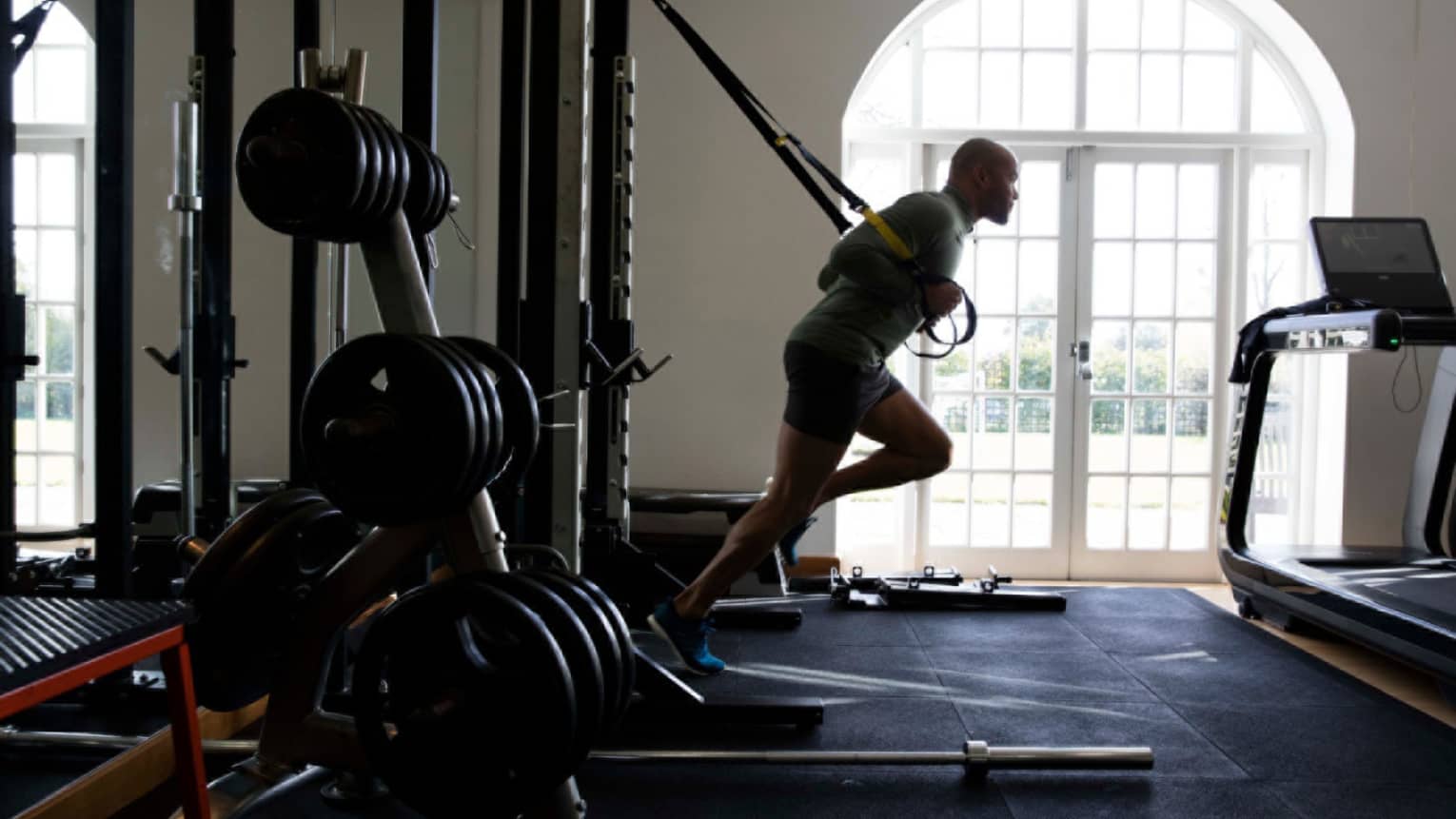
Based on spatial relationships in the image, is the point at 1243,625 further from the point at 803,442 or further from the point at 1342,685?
the point at 803,442

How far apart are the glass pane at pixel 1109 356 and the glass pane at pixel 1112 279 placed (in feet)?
0.22

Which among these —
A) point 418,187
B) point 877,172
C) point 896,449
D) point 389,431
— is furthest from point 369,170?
point 877,172

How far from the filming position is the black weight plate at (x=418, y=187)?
1.56 meters

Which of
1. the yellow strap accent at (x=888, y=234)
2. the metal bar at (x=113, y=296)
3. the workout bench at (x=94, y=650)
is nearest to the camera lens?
the workout bench at (x=94, y=650)

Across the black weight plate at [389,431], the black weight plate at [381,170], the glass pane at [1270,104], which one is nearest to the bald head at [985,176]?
the black weight plate at [381,170]

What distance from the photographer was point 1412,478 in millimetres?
3717

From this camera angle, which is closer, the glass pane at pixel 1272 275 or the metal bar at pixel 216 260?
the metal bar at pixel 216 260

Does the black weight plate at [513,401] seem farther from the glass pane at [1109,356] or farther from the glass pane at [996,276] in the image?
the glass pane at [1109,356]

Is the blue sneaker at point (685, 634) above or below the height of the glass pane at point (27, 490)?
below

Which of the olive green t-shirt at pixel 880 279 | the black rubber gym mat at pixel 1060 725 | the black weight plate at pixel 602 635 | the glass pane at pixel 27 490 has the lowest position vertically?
the black rubber gym mat at pixel 1060 725

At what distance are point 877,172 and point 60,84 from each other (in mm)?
3505

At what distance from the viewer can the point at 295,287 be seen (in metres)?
2.63

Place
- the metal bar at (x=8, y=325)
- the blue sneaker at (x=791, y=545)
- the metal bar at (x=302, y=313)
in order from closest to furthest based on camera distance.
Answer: the metal bar at (x=8, y=325)
the metal bar at (x=302, y=313)
the blue sneaker at (x=791, y=545)

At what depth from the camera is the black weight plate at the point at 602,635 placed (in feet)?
4.40
